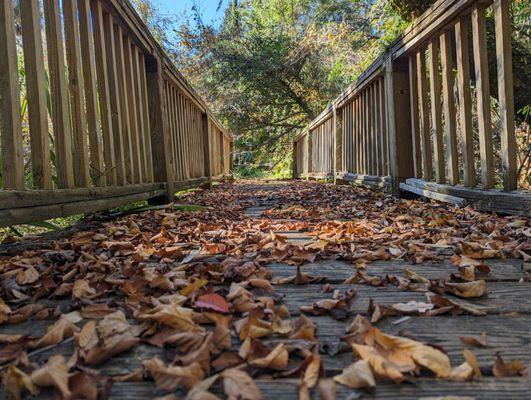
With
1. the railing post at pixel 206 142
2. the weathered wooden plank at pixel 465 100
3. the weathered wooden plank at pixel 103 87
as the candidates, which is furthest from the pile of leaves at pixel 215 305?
the railing post at pixel 206 142

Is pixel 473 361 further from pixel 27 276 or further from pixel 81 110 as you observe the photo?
pixel 81 110

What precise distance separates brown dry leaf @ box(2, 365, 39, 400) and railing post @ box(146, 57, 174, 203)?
11.1ft

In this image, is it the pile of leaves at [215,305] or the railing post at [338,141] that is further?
the railing post at [338,141]

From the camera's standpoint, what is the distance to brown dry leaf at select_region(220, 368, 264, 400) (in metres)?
0.77

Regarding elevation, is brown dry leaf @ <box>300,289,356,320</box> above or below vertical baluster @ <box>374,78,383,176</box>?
below

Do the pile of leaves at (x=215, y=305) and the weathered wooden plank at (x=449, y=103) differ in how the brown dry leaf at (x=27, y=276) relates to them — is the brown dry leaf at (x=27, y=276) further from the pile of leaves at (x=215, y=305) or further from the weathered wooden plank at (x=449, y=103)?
the weathered wooden plank at (x=449, y=103)

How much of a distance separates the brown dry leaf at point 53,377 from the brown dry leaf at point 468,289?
1.03 meters

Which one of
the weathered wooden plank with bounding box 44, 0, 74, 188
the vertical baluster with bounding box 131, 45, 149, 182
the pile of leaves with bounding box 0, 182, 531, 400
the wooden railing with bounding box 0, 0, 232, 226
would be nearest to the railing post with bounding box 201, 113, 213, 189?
the wooden railing with bounding box 0, 0, 232, 226

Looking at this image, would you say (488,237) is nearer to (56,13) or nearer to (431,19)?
(431,19)

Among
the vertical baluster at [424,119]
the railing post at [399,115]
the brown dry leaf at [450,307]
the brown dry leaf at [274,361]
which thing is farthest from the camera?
the railing post at [399,115]

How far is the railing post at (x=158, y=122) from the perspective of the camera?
13.3ft

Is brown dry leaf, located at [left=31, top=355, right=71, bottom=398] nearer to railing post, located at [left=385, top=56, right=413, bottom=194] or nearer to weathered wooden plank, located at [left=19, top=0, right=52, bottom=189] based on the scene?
weathered wooden plank, located at [left=19, top=0, right=52, bottom=189]

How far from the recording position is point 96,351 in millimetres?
932

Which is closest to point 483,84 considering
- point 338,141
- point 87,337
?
point 87,337
